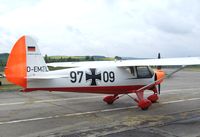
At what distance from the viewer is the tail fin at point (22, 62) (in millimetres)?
10703

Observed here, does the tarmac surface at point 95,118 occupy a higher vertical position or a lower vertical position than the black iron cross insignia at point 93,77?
lower

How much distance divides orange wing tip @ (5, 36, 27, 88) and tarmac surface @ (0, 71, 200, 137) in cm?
131

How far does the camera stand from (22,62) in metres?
10.8

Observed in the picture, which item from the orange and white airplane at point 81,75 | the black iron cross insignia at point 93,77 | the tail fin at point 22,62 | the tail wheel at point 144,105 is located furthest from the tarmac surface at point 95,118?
the tail fin at point 22,62

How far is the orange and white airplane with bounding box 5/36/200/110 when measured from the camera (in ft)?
35.3

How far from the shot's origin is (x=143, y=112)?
12.0 metres

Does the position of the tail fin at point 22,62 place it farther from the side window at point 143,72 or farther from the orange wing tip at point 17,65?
the side window at point 143,72

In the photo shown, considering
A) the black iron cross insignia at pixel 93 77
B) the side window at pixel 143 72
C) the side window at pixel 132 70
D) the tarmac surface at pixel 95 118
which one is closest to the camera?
the tarmac surface at pixel 95 118

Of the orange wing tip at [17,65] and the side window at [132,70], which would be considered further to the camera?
the side window at [132,70]

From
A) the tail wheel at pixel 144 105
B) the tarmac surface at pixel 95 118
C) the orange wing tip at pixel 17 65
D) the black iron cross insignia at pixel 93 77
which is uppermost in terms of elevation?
the orange wing tip at pixel 17 65

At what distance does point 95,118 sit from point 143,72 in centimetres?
365

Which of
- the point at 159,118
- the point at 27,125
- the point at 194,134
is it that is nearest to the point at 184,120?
the point at 159,118

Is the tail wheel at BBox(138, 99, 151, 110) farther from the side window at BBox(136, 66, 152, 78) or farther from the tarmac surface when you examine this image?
the side window at BBox(136, 66, 152, 78)

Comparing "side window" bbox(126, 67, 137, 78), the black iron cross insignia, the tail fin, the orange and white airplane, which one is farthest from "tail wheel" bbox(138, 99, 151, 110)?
the tail fin
